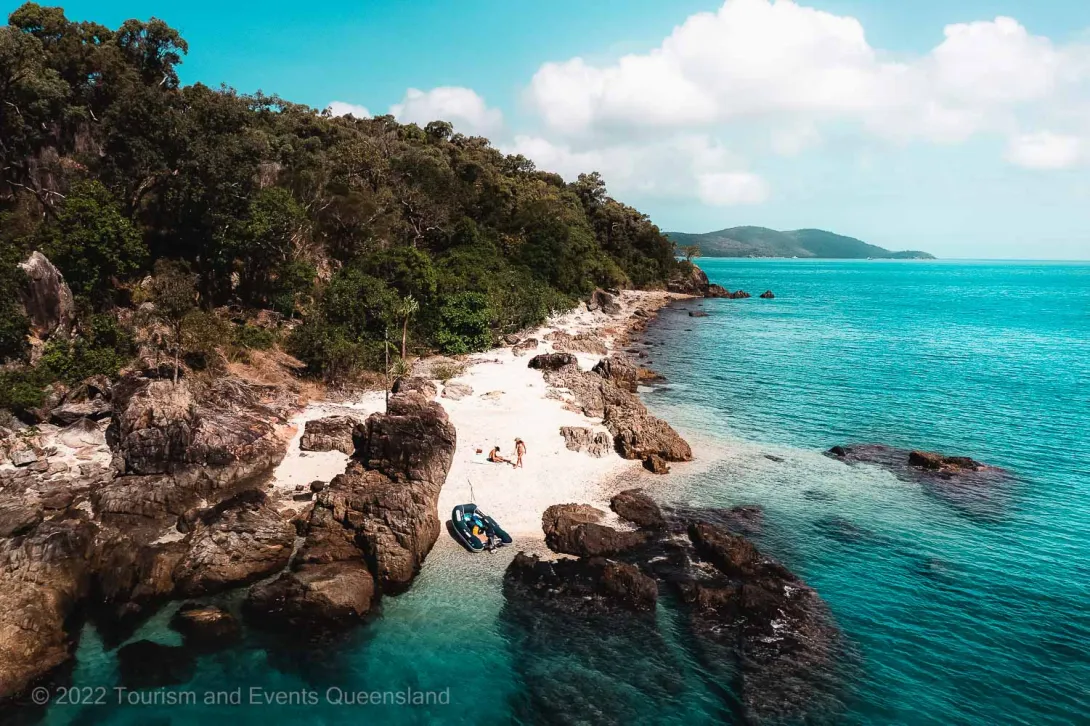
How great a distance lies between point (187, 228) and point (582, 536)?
37.0 m

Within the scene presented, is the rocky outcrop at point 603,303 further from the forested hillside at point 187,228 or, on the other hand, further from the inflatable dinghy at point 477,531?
the inflatable dinghy at point 477,531

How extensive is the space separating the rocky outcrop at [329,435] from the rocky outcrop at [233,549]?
6152 millimetres

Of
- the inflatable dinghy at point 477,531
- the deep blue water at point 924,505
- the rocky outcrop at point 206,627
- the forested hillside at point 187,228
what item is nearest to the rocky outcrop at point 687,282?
the deep blue water at point 924,505

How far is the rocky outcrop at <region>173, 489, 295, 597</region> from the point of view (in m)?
19.5

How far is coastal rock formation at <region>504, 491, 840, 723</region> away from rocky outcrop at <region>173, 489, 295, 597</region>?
28.9 feet

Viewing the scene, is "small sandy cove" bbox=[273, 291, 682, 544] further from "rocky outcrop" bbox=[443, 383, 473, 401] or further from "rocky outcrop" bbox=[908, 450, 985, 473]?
"rocky outcrop" bbox=[908, 450, 985, 473]

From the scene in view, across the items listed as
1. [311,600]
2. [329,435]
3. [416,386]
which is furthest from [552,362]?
[311,600]

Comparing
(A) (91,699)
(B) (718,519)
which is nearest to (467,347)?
(B) (718,519)

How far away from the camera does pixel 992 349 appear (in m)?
68.2

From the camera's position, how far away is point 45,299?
99.2 feet

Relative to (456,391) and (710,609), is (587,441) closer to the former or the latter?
(456,391)

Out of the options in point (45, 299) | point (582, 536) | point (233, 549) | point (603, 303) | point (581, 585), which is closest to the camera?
point (233, 549)

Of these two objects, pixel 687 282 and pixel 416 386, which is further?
pixel 687 282

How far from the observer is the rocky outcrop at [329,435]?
94.9ft
